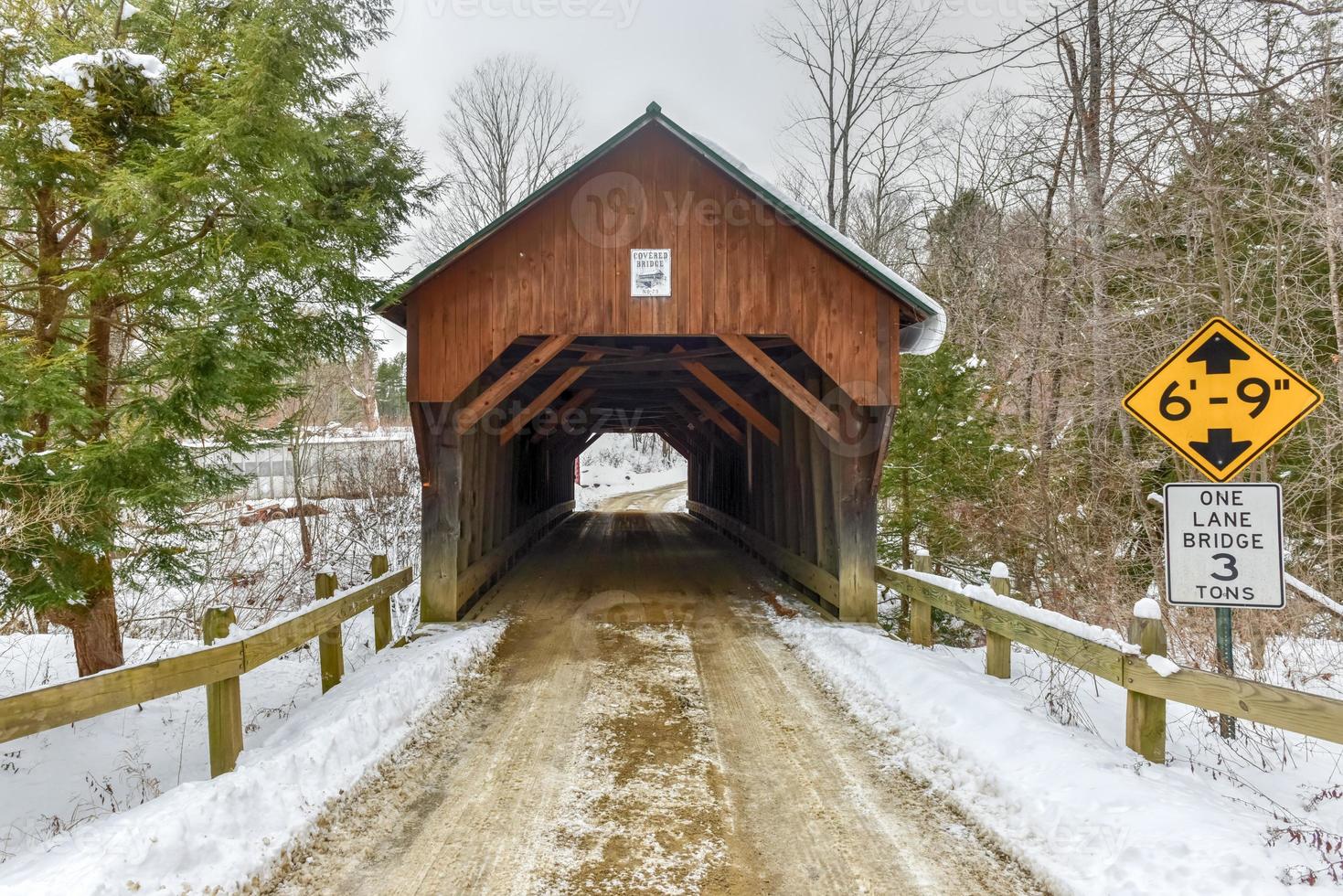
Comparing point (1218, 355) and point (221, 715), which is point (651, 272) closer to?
point (1218, 355)

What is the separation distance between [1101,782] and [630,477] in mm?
40746

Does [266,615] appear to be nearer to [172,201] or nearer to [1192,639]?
[172,201]

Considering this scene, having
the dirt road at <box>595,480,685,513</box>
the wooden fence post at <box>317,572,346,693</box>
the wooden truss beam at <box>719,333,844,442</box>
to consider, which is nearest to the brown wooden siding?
the wooden truss beam at <box>719,333,844,442</box>

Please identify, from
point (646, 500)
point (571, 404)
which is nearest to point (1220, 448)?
point (571, 404)

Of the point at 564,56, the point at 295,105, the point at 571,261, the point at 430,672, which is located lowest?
the point at 430,672

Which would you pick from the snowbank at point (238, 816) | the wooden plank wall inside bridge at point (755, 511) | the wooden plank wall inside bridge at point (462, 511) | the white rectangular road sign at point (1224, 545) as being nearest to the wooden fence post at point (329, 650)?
the snowbank at point (238, 816)

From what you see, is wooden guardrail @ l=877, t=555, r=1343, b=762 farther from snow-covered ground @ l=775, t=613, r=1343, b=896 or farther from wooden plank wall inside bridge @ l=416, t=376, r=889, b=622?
wooden plank wall inside bridge @ l=416, t=376, r=889, b=622

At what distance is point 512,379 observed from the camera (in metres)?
7.62

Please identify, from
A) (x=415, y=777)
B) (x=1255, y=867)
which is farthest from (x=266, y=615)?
(x=1255, y=867)

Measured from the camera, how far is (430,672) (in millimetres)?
5586

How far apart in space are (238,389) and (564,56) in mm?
22826

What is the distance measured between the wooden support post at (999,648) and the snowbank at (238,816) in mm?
4180

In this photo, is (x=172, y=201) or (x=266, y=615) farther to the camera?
(x=266, y=615)

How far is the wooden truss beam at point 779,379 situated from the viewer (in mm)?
7652
